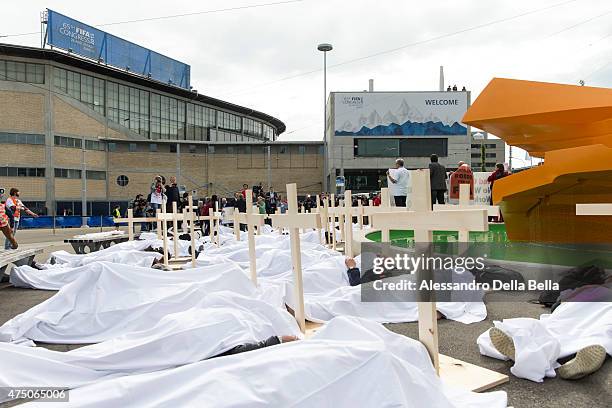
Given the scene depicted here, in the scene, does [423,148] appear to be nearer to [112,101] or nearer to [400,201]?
[112,101]

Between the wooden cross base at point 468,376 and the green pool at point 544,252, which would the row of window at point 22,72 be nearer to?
the green pool at point 544,252

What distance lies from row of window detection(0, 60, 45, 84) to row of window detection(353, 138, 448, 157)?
1116 inches

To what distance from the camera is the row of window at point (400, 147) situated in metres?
43.8

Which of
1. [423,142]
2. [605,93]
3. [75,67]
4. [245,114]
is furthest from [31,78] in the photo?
[605,93]

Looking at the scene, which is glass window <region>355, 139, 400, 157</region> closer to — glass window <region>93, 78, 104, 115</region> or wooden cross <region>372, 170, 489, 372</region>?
glass window <region>93, 78, 104, 115</region>

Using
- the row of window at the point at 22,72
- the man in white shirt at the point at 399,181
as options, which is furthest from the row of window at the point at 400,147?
the man in white shirt at the point at 399,181

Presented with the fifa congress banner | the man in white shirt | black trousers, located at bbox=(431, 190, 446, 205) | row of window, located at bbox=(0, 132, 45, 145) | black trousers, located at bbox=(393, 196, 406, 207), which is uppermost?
the fifa congress banner

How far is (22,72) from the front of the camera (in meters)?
40.3

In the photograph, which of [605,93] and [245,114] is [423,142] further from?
[605,93]

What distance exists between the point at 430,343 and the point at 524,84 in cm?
290

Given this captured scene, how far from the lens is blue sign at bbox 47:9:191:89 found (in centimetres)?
4147

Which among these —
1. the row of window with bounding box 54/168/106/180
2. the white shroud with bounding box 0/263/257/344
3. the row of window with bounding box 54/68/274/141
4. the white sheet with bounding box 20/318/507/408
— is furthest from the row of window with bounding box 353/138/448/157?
the white sheet with bounding box 20/318/507/408

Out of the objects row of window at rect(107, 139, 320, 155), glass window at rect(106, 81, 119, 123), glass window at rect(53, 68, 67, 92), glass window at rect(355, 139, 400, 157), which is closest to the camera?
glass window at rect(53, 68, 67, 92)

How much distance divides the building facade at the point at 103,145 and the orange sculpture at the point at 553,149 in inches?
1630
